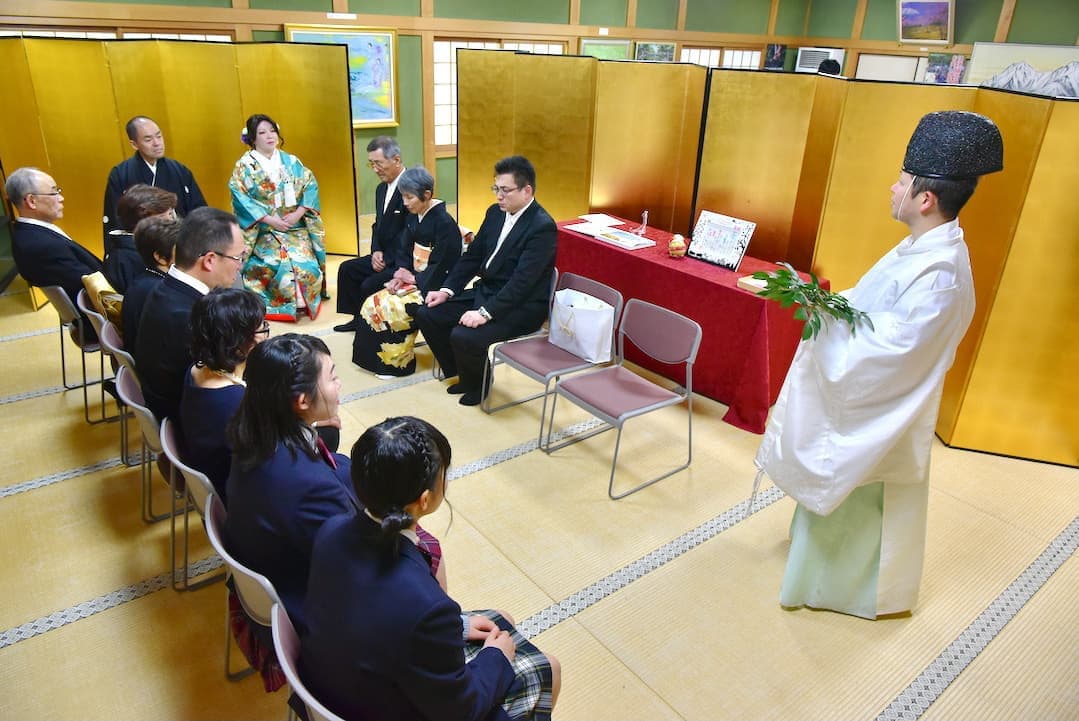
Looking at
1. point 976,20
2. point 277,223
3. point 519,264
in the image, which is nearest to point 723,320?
point 519,264

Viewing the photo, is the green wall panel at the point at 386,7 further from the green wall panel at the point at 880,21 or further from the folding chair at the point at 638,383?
the green wall panel at the point at 880,21

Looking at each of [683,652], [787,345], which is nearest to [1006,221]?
[787,345]

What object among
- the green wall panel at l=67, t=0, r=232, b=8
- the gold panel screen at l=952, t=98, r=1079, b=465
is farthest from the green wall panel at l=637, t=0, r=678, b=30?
the gold panel screen at l=952, t=98, r=1079, b=465

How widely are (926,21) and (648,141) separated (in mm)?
6800

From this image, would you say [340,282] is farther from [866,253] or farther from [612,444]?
[866,253]

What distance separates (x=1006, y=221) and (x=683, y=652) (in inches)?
105

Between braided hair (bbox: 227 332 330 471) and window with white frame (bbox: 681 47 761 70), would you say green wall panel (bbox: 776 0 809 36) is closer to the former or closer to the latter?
window with white frame (bbox: 681 47 761 70)

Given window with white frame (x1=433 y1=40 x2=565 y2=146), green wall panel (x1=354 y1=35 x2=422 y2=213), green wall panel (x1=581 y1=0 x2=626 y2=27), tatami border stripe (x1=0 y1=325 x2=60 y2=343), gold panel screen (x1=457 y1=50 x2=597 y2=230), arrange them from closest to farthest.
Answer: tatami border stripe (x1=0 y1=325 x2=60 y2=343)
gold panel screen (x1=457 y1=50 x2=597 y2=230)
green wall panel (x1=354 y1=35 x2=422 y2=213)
window with white frame (x1=433 y1=40 x2=565 y2=146)
green wall panel (x1=581 y1=0 x2=626 y2=27)

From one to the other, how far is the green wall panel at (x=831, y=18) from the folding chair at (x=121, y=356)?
36.4 feet

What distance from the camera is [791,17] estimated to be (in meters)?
11.0

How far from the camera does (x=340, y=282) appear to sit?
515 centimetres

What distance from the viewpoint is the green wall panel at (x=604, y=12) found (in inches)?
339

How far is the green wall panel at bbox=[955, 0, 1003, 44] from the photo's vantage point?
344 inches

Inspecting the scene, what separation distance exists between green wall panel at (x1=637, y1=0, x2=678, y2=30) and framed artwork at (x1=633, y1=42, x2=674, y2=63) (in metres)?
0.21
